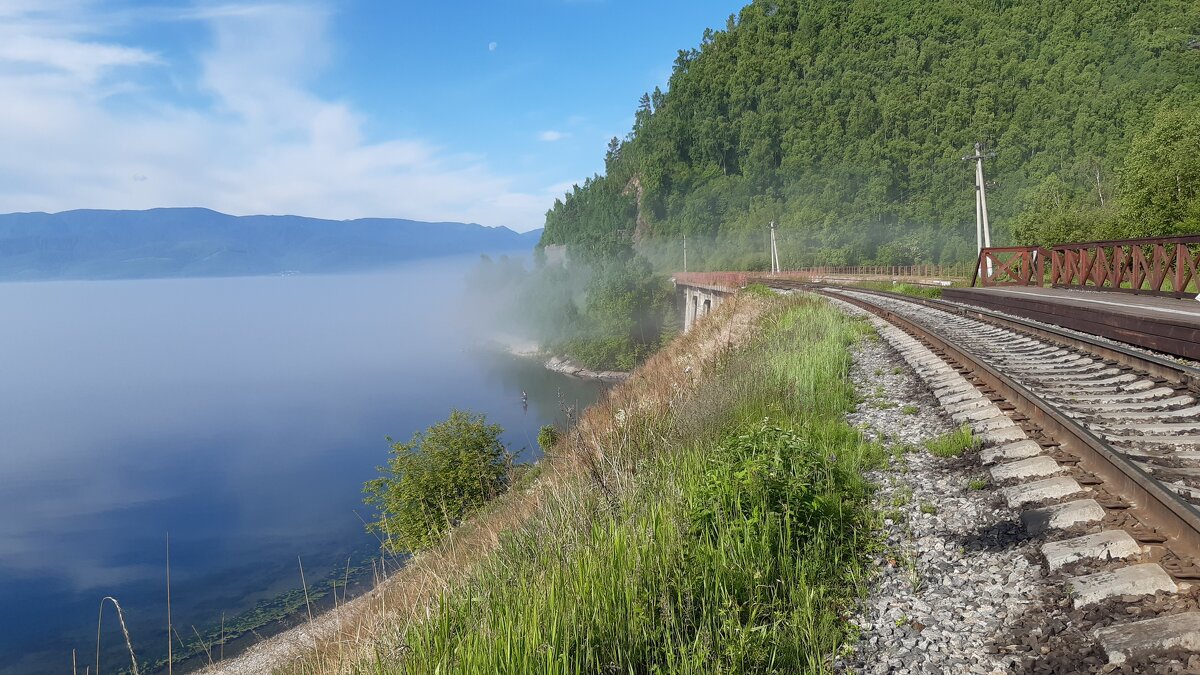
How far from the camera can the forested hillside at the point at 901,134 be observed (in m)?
77.8

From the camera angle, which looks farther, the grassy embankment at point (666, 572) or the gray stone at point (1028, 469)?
the gray stone at point (1028, 469)

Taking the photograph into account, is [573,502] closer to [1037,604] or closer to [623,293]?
[1037,604]

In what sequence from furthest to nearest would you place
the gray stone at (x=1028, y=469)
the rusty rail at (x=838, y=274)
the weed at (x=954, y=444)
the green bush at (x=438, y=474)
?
the rusty rail at (x=838, y=274) < the green bush at (x=438, y=474) < the weed at (x=954, y=444) < the gray stone at (x=1028, y=469)

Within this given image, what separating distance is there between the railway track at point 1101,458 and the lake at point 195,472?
5.31 m

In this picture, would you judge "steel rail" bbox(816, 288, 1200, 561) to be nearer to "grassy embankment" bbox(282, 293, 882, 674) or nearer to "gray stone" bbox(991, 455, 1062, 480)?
"gray stone" bbox(991, 455, 1062, 480)

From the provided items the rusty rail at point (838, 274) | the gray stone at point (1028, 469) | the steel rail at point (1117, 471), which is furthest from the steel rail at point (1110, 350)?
the rusty rail at point (838, 274)

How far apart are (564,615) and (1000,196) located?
337 ft

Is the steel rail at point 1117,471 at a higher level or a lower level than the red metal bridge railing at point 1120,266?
lower

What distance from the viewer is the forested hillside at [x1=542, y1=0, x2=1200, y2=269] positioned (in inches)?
3061

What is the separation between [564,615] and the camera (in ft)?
11.4

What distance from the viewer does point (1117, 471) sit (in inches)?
161

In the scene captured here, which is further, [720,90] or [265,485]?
[720,90]

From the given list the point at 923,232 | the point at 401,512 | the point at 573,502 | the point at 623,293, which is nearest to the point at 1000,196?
the point at 923,232

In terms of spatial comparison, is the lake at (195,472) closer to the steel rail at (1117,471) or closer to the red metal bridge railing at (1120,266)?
the steel rail at (1117,471)
